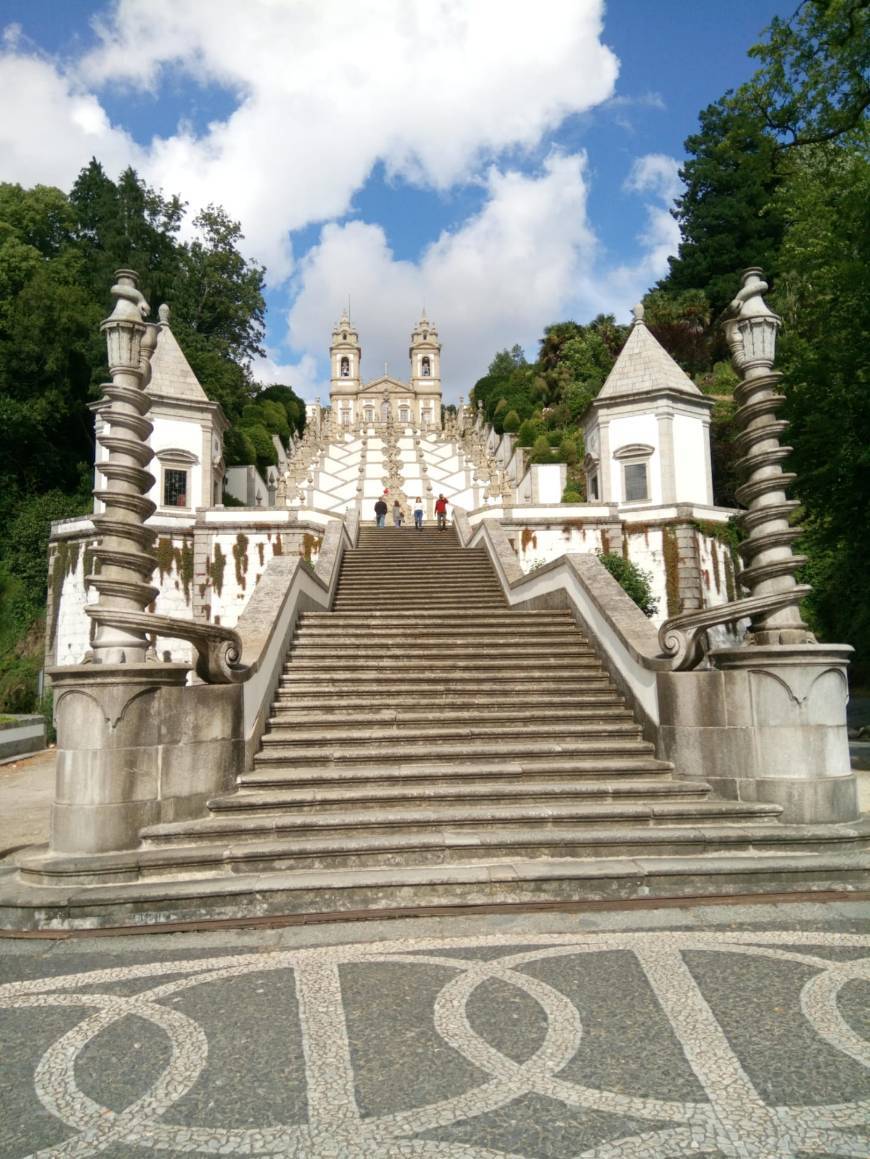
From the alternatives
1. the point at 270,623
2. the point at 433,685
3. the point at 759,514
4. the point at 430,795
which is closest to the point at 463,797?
the point at 430,795

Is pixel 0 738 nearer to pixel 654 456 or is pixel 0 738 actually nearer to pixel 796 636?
pixel 796 636

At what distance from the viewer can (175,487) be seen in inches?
1073

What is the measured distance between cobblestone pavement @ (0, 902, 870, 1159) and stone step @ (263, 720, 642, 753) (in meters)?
2.80

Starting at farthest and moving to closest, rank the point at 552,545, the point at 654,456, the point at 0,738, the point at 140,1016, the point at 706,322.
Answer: the point at 706,322, the point at 654,456, the point at 552,545, the point at 0,738, the point at 140,1016

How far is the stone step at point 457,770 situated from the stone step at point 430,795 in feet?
0.24

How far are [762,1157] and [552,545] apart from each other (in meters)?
22.8

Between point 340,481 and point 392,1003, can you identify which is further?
point 340,481

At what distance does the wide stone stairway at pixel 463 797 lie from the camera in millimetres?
5090

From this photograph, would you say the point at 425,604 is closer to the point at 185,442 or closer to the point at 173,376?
the point at 185,442

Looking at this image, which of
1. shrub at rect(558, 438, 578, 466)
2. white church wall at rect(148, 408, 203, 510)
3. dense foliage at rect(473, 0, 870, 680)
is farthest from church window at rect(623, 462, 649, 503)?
white church wall at rect(148, 408, 203, 510)

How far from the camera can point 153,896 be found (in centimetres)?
478

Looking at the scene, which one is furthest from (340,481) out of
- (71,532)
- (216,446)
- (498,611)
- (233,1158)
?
(233,1158)

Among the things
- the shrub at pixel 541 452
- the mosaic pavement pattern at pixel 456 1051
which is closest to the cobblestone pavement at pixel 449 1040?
the mosaic pavement pattern at pixel 456 1051

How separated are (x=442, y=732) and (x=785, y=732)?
319 cm
